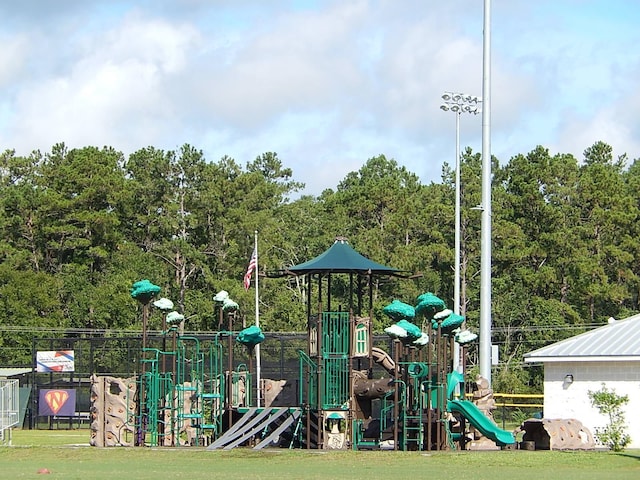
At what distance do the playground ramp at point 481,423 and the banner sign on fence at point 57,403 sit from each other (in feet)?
68.8

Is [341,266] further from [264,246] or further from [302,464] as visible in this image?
[264,246]

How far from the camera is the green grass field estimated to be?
2092 centimetres

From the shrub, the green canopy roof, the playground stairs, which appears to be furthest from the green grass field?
the green canopy roof

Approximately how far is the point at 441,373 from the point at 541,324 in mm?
37933

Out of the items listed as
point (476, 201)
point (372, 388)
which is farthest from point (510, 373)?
point (372, 388)

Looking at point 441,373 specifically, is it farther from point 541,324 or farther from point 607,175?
point 607,175

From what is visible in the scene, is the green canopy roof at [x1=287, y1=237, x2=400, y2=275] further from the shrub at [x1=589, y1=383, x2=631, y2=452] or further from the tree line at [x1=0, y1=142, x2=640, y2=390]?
the tree line at [x1=0, y1=142, x2=640, y2=390]

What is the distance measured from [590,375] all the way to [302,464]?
1177cm

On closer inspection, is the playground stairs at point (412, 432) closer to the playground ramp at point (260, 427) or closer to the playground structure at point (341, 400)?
the playground structure at point (341, 400)

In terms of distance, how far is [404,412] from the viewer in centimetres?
2709

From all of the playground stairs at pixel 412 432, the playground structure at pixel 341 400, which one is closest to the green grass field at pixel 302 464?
the playground stairs at pixel 412 432

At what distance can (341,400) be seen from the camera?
27.9m

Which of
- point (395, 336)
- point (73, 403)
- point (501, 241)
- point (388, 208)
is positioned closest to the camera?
point (395, 336)

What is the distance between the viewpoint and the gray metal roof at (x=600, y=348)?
105 ft
